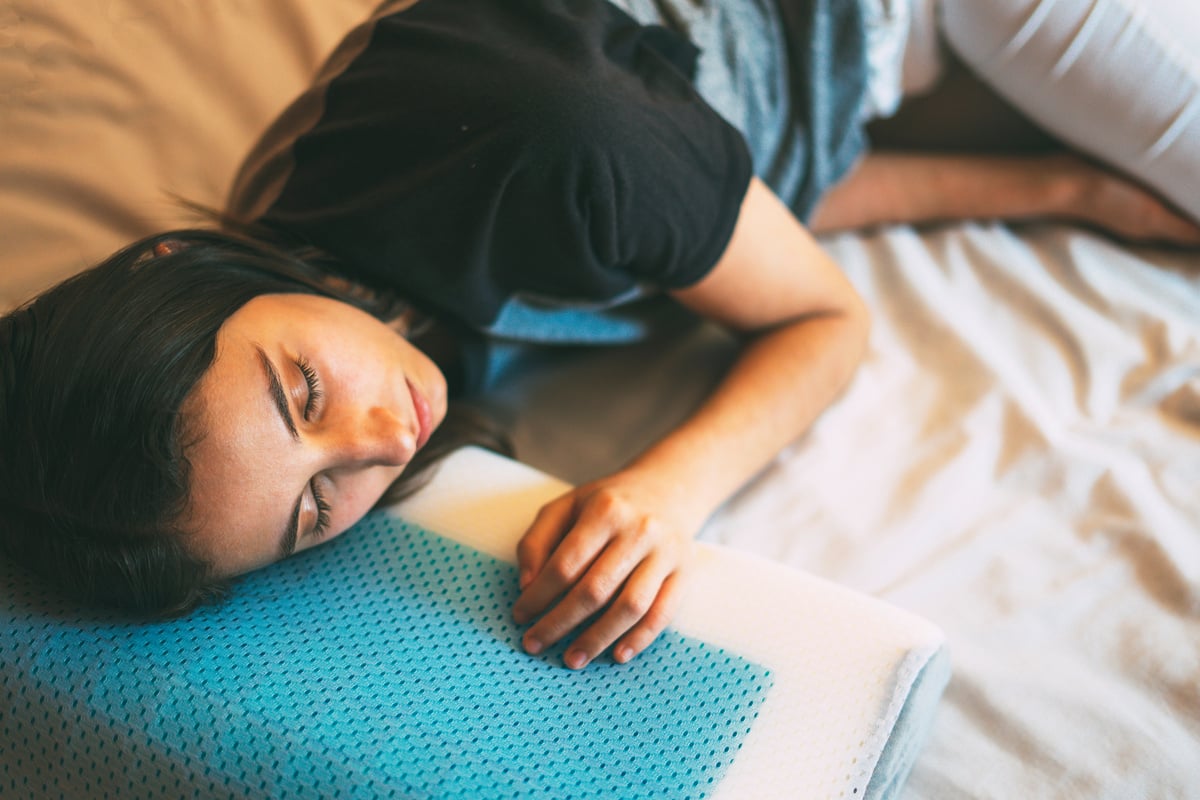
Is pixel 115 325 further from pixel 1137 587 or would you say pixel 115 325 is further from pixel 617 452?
pixel 1137 587

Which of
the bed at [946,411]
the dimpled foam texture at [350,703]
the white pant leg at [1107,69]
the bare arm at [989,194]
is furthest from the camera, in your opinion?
the bare arm at [989,194]

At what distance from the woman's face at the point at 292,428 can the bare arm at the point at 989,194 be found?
0.63 m

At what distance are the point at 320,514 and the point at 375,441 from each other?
81 millimetres

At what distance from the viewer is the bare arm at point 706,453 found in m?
0.68

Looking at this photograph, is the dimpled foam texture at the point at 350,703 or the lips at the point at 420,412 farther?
the lips at the point at 420,412

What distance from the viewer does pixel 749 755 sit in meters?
0.61

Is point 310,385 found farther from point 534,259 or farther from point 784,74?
point 784,74

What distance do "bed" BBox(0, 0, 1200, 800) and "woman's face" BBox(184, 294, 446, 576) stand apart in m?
0.26

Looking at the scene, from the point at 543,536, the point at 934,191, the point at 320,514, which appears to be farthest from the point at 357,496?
the point at 934,191

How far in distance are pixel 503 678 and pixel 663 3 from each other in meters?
0.70

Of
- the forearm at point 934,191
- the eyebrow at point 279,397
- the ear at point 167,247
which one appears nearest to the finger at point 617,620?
the eyebrow at point 279,397

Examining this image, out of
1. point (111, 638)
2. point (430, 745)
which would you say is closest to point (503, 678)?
point (430, 745)

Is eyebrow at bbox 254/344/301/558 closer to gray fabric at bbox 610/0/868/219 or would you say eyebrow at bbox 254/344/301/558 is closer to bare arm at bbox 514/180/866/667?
bare arm at bbox 514/180/866/667

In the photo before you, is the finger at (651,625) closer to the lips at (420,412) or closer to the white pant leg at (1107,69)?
the lips at (420,412)
